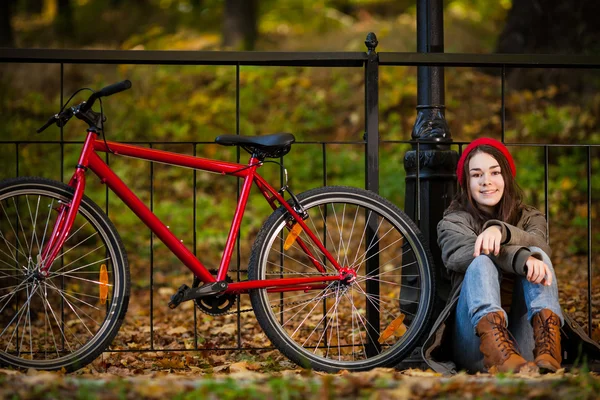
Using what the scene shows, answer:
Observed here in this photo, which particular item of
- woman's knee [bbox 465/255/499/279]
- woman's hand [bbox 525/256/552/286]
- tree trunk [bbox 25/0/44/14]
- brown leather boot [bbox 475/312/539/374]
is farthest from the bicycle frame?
tree trunk [bbox 25/0/44/14]

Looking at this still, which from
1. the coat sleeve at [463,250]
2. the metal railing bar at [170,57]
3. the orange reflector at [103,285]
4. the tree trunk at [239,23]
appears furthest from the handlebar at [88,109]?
the tree trunk at [239,23]

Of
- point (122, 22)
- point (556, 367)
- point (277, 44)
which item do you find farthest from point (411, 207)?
point (122, 22)

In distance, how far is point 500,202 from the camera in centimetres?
353

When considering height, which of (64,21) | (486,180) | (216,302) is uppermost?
(64,21)

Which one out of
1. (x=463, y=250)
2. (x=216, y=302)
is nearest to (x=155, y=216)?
(x=216, y=302)

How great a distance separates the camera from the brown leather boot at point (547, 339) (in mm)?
3098

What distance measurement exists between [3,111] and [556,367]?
603 centimetres

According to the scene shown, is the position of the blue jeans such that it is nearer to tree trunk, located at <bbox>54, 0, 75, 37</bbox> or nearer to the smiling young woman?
the smiling young woman

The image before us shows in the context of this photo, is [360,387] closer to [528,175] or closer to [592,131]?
[528,175]

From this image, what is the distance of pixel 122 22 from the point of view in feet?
48.5

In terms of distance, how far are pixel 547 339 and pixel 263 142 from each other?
146 cm

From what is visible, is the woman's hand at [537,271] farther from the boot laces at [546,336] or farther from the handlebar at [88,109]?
the handlebar at [88,109]

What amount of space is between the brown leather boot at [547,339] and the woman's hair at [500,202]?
1.63ft

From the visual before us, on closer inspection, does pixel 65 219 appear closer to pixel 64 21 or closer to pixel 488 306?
pixel 488 306
